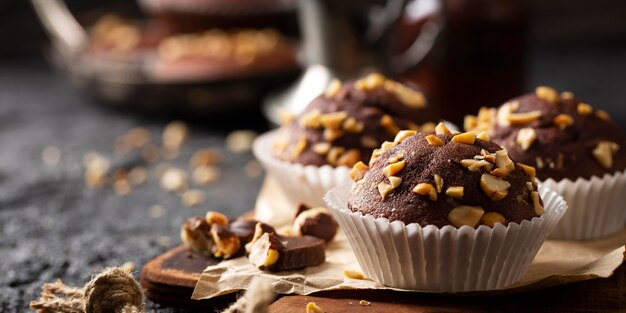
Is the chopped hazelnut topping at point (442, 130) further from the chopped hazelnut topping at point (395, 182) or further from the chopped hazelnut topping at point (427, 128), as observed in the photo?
the chopped hazelnut topping at point (427, 128)

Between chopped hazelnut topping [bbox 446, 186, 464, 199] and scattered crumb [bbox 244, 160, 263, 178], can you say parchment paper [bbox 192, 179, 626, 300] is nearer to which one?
chopped hazelnut topping [bbox 446, 186, 464, 199]

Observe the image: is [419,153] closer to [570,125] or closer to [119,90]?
[570,125]

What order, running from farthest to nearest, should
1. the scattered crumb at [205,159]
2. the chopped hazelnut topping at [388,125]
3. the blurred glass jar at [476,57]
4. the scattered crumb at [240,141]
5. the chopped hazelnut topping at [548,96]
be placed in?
1. the scattered crumb at [240,141]
2. the scattered crumb at [205,159]
3. the blurred glass jar at [476,57]
4. the chopped hazelnut topping at [388,125]
5. the chopped hazelnut topping at [548,96]

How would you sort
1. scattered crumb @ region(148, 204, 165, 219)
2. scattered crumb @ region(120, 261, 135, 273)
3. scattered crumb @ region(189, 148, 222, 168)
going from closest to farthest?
scattered crumb @ region(120, 261, 135, 273)
scattered crumb @ region(148, 204, 165, 219)
scattered crumb @ region(189, 148, 222, 168)

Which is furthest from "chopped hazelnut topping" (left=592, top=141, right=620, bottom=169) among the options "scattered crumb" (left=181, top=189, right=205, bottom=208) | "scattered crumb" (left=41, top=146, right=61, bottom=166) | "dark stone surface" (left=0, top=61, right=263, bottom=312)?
"scattered crumb" (left=41, top=146, right=61, bottom=166)

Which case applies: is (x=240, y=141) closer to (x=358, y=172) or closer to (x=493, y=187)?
(x=358, y=172)

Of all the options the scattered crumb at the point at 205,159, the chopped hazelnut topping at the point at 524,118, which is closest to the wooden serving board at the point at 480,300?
the chopped hazelnut topping at the point at 524,118
